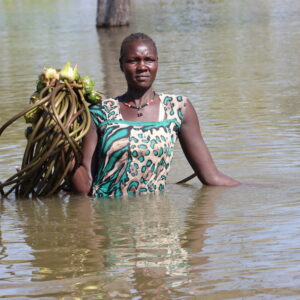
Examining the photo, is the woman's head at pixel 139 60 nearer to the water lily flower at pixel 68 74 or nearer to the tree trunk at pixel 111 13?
the water lily flower at pixel 68 74

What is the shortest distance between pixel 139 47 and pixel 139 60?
0.08 meters

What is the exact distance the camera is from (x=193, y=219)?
4.88 meters

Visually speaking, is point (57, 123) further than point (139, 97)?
No

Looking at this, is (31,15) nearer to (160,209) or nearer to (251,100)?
(251,100)

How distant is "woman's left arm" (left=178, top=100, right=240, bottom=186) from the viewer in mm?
5219

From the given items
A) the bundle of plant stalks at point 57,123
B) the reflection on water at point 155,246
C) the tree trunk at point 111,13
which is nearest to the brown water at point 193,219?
the reflection on water at point 155,246

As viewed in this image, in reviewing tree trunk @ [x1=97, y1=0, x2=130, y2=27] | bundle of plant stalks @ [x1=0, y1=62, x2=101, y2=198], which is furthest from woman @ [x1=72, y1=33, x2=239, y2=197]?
tree trunk @ [x1=97, y1=0, x2=130, y2=27]

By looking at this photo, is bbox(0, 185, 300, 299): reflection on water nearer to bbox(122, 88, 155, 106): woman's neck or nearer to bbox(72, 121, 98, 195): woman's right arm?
bbox(72, 121, 98, 195): woman's right arm

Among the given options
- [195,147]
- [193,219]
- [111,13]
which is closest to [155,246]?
[193,219]

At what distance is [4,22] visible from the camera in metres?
24.5

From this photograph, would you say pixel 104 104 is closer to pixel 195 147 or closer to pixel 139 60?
pixel 139 60

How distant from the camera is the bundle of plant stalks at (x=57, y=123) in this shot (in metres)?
4.94

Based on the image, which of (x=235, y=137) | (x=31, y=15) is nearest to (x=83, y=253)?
(x=235, y=137)

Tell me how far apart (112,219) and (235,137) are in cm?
294
